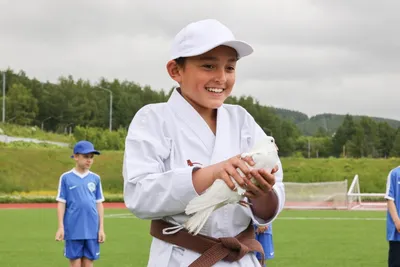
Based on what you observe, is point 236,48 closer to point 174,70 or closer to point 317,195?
point 174,70

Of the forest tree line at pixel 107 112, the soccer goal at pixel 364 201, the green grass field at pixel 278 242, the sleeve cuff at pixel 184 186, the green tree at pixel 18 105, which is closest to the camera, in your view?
the sleeve cuff at pixel 184 186

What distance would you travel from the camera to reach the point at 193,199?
7.30 feet

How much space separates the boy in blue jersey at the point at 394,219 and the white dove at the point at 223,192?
5.06 m

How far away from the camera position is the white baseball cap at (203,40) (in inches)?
96.5

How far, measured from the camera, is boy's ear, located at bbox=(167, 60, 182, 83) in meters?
2.63

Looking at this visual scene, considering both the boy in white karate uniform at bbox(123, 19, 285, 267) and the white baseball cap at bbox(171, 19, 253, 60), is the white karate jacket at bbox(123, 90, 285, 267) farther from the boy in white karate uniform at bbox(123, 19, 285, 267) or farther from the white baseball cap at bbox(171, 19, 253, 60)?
the white baseball cap at bbox(171, 19, 253, 60)

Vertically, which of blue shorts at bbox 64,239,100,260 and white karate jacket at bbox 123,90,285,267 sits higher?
white karate jacket at bbox 123,90,285,267

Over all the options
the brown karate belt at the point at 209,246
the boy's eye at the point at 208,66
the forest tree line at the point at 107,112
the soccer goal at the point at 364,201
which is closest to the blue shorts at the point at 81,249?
the brown karate belt at the point at 209,246

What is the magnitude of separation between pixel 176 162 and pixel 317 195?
27.7 metres

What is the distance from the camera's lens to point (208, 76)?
2520 mm

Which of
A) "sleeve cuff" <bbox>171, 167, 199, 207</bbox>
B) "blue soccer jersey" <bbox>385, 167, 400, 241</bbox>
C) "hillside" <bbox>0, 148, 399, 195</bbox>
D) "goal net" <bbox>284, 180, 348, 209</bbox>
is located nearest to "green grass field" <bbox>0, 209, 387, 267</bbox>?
"blue soccer jersey" <bbox>385, 167, 400, 241</bbox>

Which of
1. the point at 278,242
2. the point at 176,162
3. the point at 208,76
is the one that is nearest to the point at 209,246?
the point at 176,162

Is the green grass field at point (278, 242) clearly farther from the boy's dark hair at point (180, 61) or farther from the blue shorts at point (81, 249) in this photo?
the boy's dark hair at point (180, 61)

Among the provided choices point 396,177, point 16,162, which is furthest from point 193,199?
point 16,162
